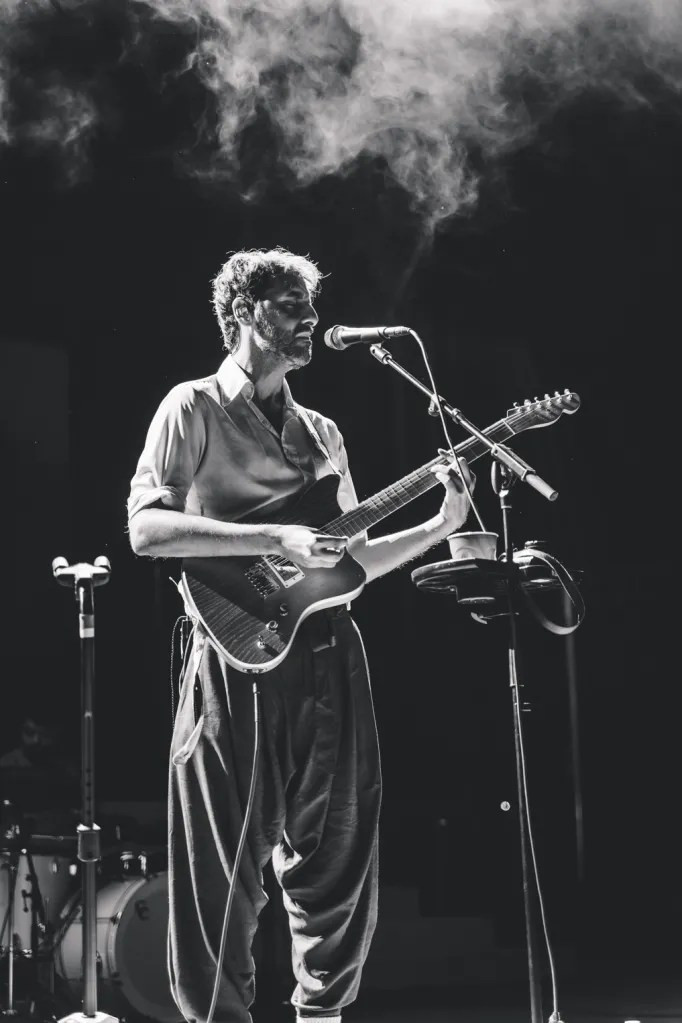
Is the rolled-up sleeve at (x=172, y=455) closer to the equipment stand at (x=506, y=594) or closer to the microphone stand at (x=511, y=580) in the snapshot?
the microphone stand at (x=511, y=580)

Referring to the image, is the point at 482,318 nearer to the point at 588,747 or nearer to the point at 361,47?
the point at 361,47

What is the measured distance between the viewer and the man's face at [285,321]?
8.00 feet

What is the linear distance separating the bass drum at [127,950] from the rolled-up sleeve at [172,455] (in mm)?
2278

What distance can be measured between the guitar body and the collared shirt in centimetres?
6

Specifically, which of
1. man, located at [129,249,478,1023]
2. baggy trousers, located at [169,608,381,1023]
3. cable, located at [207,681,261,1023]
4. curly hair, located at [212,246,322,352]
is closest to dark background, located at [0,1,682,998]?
curly hair, located at [212,246,322,352]

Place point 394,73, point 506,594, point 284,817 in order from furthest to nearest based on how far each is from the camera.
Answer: point 394,73
point 506,594
point 284,817

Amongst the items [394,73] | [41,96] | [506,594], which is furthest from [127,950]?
[394,73]

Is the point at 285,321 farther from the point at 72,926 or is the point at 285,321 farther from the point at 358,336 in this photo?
the point at 72,926

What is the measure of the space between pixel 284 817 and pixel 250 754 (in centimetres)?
15

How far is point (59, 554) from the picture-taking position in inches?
205

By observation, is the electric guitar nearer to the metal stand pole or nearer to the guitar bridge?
the guitar bridge

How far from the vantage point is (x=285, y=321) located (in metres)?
2.44

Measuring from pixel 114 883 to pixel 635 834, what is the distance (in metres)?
2.41

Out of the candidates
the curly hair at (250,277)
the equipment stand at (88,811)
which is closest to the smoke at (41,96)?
the curly hair at (250,277)
